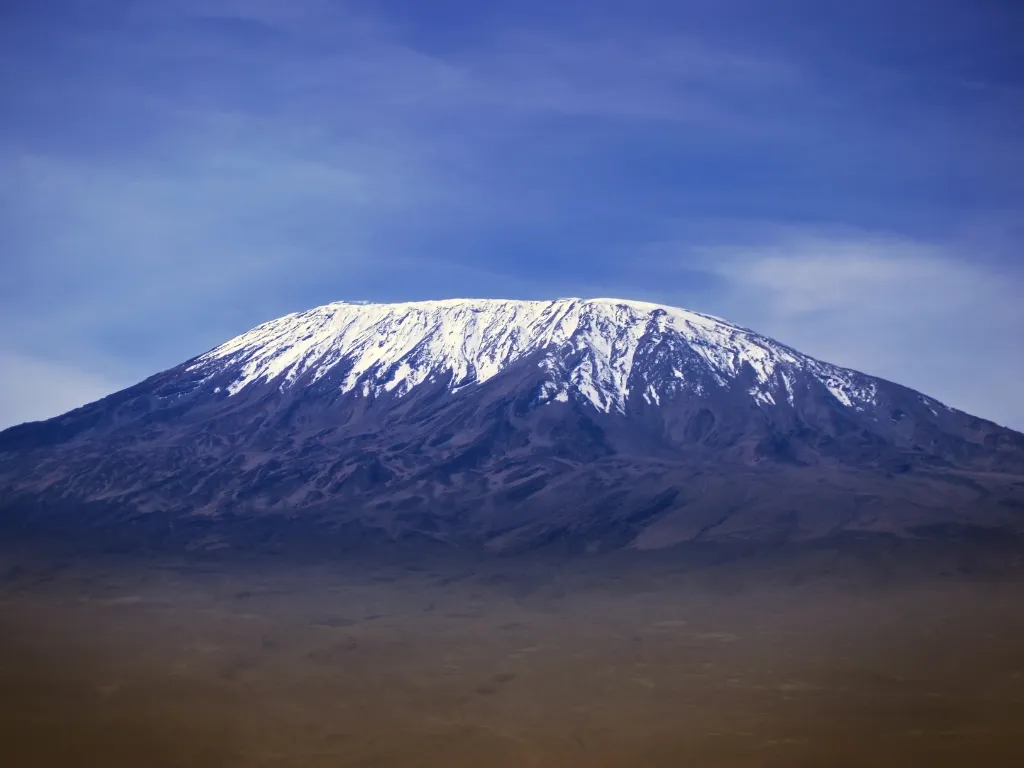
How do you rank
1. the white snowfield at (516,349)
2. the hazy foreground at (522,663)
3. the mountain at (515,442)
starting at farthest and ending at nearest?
1. the white snowfield at (516,349)
2. the mountain at (515,442)
3. the hazy foreground at (522,663)

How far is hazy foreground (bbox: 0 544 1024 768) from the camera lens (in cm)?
3228

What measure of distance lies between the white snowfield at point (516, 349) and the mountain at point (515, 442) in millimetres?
321

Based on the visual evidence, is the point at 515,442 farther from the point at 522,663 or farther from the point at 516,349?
the point at 522,663

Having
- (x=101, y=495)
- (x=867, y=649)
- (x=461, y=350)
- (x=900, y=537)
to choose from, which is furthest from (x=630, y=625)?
(x=461, y=350)

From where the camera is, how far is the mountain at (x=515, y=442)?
77.4m

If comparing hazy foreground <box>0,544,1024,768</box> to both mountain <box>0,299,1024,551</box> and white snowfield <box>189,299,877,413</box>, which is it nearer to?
mountain <box>0,299,1024,551</box>

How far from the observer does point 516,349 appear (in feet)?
381

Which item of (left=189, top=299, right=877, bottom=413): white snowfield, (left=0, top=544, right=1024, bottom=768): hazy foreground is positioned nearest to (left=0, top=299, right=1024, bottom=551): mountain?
(left=189, top=299, right=877, bottom=413): white snowfield

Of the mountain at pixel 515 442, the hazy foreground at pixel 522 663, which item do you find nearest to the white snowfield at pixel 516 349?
the mountain at pixel 515 442

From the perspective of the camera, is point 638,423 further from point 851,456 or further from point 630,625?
point 630,625

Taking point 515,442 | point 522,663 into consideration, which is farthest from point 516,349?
point 522,663

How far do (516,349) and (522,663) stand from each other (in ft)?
246

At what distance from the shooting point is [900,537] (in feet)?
225

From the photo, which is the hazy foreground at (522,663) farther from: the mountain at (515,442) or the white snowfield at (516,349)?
the white snowfield at (516,349)
